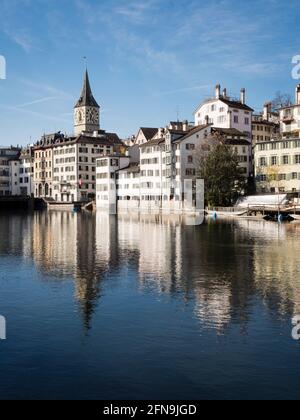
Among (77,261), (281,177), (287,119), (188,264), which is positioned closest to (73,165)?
(287,119)

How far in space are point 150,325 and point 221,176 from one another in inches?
3598

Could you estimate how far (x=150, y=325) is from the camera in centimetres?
2759

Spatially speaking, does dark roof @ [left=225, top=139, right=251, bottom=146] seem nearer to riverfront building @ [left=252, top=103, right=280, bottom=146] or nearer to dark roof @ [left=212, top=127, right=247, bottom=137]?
dark roof @ [left=212, top=127, right=247, bottom=137]

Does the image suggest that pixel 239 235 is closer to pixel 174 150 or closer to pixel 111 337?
pixel 111 337

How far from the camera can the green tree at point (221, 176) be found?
117 metres

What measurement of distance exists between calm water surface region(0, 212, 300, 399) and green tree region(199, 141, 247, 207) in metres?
63.0

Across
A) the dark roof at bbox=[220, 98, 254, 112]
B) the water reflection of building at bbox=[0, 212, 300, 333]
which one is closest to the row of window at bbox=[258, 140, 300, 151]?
the dark roof at bbox=[220, 98, 254, 112]

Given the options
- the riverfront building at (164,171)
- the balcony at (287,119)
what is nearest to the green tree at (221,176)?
the riverfront building at (164,171)

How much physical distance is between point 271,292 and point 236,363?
14.1 metres

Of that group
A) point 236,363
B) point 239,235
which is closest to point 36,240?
point 239,235

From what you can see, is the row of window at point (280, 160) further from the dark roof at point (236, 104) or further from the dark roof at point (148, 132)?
the dark roof at point (148, 132)

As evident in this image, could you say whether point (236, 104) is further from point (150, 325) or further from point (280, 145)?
point (150, 325)

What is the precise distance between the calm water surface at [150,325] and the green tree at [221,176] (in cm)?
6304
